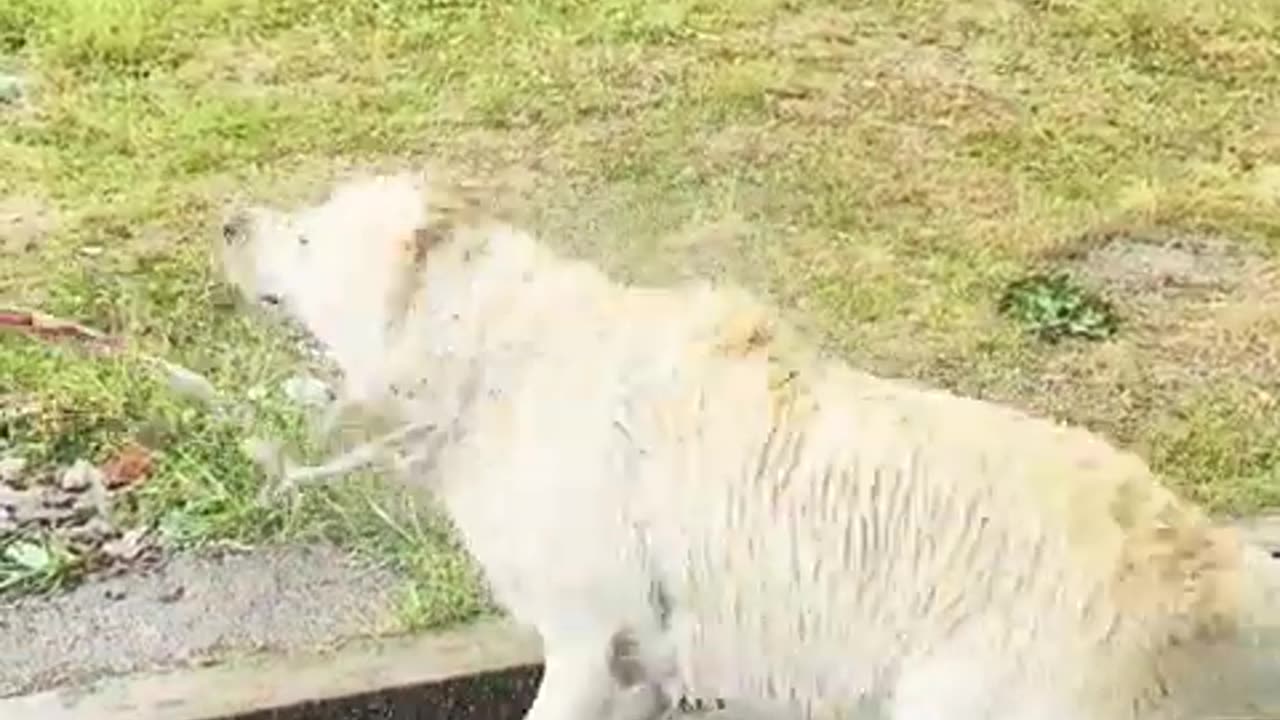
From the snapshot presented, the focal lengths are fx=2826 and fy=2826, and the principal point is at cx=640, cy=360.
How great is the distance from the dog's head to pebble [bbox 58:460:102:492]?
81 centimetres

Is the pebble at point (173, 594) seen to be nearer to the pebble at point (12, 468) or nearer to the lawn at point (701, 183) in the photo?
the lawn at point (701, 183)

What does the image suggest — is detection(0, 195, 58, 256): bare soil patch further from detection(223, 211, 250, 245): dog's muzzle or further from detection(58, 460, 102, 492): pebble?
detection(223, 211, 250, 245): dog's muzzle

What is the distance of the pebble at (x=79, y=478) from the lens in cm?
358

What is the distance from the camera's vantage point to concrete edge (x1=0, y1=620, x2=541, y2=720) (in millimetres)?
2998

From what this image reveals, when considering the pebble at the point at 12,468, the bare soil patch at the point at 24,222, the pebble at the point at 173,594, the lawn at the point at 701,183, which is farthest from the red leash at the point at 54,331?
the pebble at the point at 173,594

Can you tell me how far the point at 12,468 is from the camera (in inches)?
143

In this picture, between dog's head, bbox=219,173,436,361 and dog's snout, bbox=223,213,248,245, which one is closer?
dog's head, bbox=219,173,436,361

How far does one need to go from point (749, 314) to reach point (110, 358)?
1430 mm

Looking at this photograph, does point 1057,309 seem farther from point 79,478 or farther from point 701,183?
point 79,478

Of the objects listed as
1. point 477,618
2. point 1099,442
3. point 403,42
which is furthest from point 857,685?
point 403,42

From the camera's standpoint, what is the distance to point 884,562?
2.64 meters

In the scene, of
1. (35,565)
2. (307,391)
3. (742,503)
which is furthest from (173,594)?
(742,503)

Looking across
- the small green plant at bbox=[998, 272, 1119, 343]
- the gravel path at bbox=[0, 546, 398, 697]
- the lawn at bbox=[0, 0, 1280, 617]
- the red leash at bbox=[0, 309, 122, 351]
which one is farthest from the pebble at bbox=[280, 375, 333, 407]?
the small green plant at bbox=[998, 272, 1119, 343]

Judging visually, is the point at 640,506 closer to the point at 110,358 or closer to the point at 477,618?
the point at 477,618
